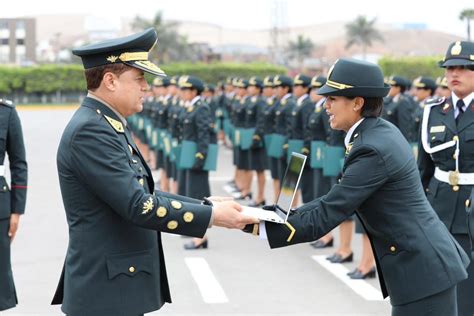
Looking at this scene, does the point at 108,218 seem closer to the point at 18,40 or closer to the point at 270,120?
the point at 270,120

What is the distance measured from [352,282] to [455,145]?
102 inches

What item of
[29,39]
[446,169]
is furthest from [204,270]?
[29,39]

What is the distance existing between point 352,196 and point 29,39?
127 meters

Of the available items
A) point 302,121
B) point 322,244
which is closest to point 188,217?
point 322,244

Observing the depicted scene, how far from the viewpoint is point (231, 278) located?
27.0ft

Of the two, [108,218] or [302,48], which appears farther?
[302,48]

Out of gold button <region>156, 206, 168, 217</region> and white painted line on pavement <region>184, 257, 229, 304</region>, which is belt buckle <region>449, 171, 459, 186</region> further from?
gold button <region>156, 206, 168, 217</region>

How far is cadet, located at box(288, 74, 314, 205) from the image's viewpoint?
10758mm

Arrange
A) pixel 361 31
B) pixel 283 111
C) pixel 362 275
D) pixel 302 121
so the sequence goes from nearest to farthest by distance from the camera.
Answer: pixel 362 275, pixel 302 121, pixel 283 111, pixel 361 31

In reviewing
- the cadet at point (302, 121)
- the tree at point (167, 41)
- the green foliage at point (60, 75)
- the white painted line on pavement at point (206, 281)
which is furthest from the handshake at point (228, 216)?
the tree at point (167, 41)

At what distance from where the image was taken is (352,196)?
3869 mm

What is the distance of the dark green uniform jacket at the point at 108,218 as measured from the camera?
3.52 meters

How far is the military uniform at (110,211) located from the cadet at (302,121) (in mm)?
7083

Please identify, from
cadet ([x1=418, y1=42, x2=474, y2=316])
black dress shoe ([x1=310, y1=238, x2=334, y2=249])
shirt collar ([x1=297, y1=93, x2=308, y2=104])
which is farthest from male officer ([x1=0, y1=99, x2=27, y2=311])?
shirt collar ([x1=297, y1=93, x2=308, y2=104])
